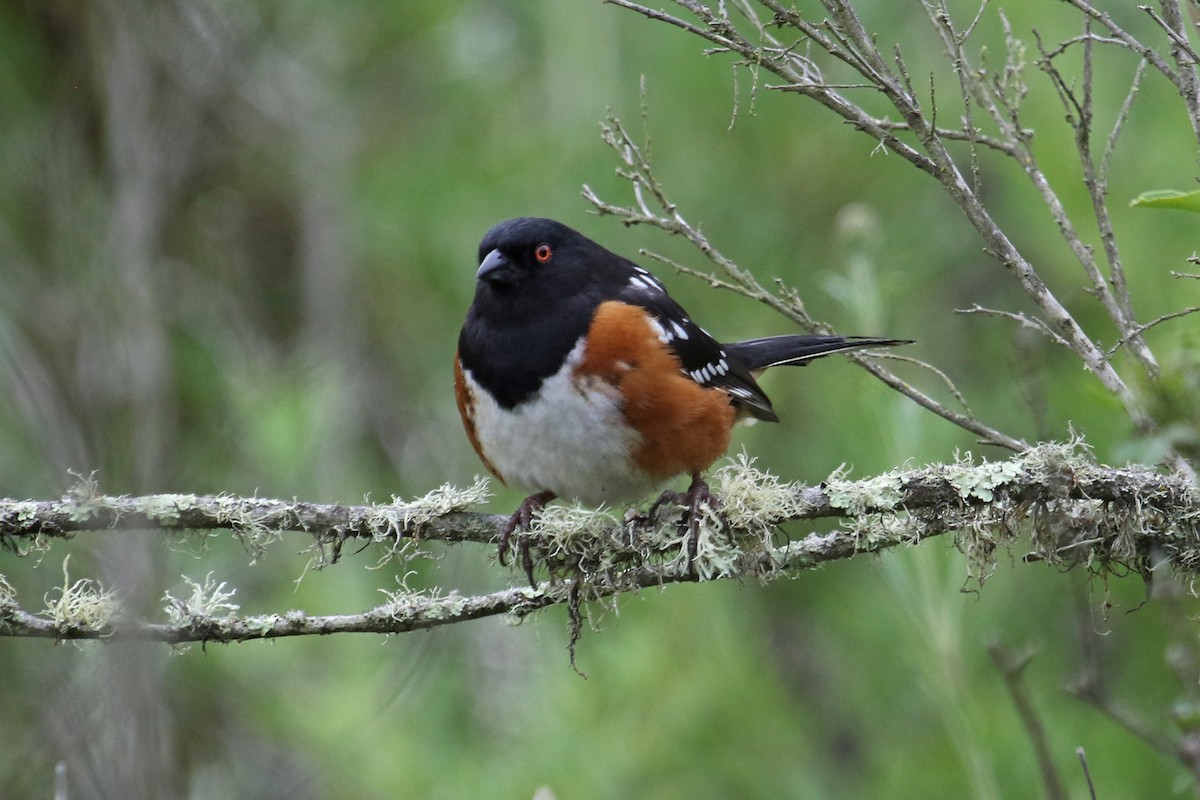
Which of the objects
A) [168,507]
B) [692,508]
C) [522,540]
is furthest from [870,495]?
[168,507]

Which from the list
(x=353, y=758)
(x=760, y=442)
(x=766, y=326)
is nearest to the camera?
(x=353, y=758)

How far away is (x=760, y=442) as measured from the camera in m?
4.49

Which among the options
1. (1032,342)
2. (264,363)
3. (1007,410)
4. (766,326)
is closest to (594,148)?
(766,326)

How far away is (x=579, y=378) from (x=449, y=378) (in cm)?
300

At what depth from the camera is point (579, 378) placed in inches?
102

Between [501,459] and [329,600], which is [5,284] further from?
[501,459]

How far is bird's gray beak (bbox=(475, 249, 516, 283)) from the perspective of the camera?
2828 mm

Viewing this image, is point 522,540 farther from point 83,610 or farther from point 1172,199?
point 1172,199

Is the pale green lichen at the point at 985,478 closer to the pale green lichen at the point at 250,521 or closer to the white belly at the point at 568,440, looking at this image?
the white belly at the point at 568,440

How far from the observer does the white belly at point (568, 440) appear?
2.56 m

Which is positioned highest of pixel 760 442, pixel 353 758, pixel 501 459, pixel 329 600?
pixel 760 442

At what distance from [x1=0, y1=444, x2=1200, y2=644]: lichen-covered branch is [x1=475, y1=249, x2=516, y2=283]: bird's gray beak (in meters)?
0.82

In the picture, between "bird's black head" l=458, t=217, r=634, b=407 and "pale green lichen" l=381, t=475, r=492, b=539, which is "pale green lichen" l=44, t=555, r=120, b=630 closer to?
"pale green lichen" l=381, t=475, r=492, b=539

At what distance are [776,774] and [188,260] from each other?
134 inches
